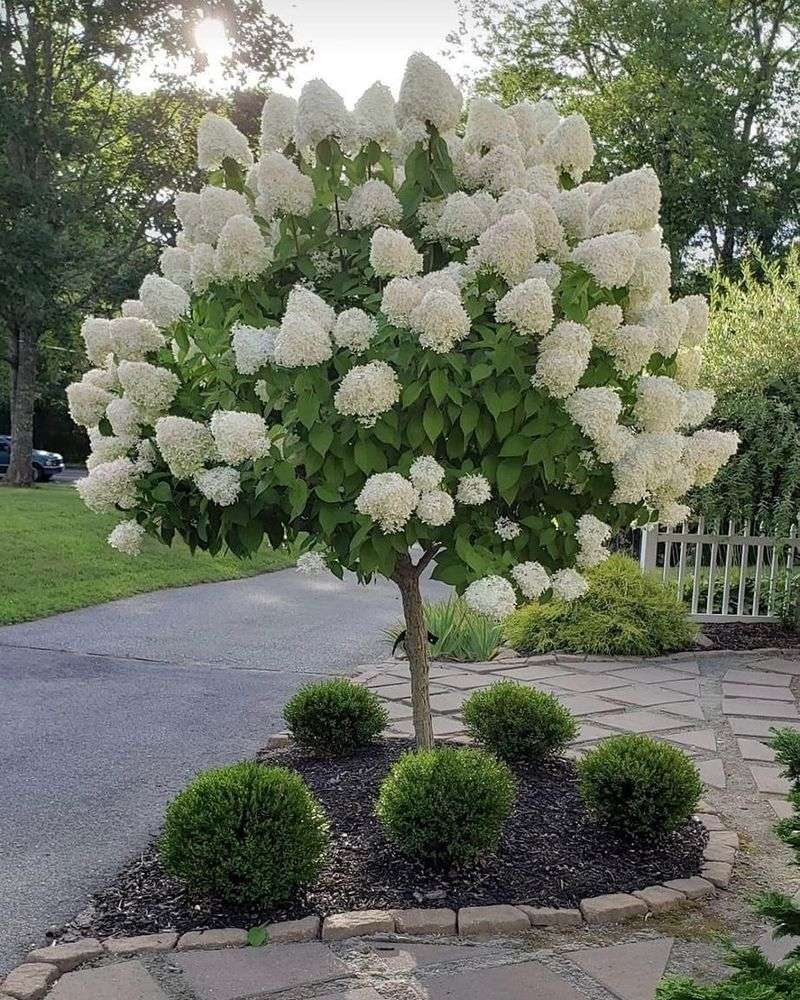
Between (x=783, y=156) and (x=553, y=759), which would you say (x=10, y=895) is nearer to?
(x=553, y=759)

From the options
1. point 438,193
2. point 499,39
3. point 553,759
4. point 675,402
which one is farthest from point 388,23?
point 499,39

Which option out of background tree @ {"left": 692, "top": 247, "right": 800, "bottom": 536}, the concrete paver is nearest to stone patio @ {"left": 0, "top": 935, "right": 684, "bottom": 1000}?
the concrete paver

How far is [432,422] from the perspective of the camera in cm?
303

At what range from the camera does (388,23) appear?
18.8 feet

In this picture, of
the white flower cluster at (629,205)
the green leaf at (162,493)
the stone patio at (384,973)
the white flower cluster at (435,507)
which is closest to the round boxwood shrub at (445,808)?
the stone patio at (384,973)

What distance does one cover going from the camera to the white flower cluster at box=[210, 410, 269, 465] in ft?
9.81

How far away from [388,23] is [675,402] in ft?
11.5

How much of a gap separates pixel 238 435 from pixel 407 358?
0.56 meters

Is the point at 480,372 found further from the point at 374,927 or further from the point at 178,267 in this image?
the point at 374,927

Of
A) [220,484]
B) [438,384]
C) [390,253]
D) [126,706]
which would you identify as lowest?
[126,706]

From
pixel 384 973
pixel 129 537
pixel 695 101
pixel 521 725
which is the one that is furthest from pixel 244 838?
pixel 695 101

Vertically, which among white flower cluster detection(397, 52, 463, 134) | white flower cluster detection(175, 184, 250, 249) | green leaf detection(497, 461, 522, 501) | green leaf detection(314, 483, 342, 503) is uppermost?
white flower cluster detection(397, 52, 463, 134)

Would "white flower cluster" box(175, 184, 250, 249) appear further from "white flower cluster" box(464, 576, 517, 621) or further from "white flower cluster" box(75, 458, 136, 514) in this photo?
"white flower cluster" box(464, 576, 517, 621)

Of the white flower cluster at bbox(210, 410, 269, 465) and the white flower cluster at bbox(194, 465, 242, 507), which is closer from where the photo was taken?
the white flower cluster at bbox(210, 410, 269, 465)
